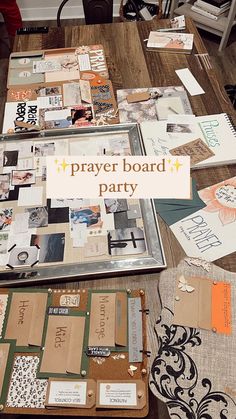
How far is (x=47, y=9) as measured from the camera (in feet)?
11.3

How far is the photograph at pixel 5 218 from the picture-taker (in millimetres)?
1219

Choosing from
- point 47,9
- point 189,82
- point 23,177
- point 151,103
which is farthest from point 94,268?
point 47,9

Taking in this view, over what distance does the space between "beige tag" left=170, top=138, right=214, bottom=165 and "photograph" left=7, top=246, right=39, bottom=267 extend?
2.00ft

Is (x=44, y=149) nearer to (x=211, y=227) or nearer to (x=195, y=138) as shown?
(x=195, y=138)

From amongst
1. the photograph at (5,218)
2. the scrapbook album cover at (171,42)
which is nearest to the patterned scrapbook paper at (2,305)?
the photograph at (5,218)

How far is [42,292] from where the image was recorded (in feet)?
3.57

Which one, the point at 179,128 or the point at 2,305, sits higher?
the point at 179,128

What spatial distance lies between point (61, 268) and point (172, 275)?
12.6 inches

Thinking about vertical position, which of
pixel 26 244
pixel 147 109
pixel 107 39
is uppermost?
pixel 107 39

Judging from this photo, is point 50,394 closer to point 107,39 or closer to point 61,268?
point 61,268

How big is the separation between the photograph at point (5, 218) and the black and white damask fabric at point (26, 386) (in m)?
0.41

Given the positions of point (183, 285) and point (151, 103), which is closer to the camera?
point (183, 285)

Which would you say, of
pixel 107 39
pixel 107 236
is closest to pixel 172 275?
pixel 107 236

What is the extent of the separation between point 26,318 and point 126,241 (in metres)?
0.36
